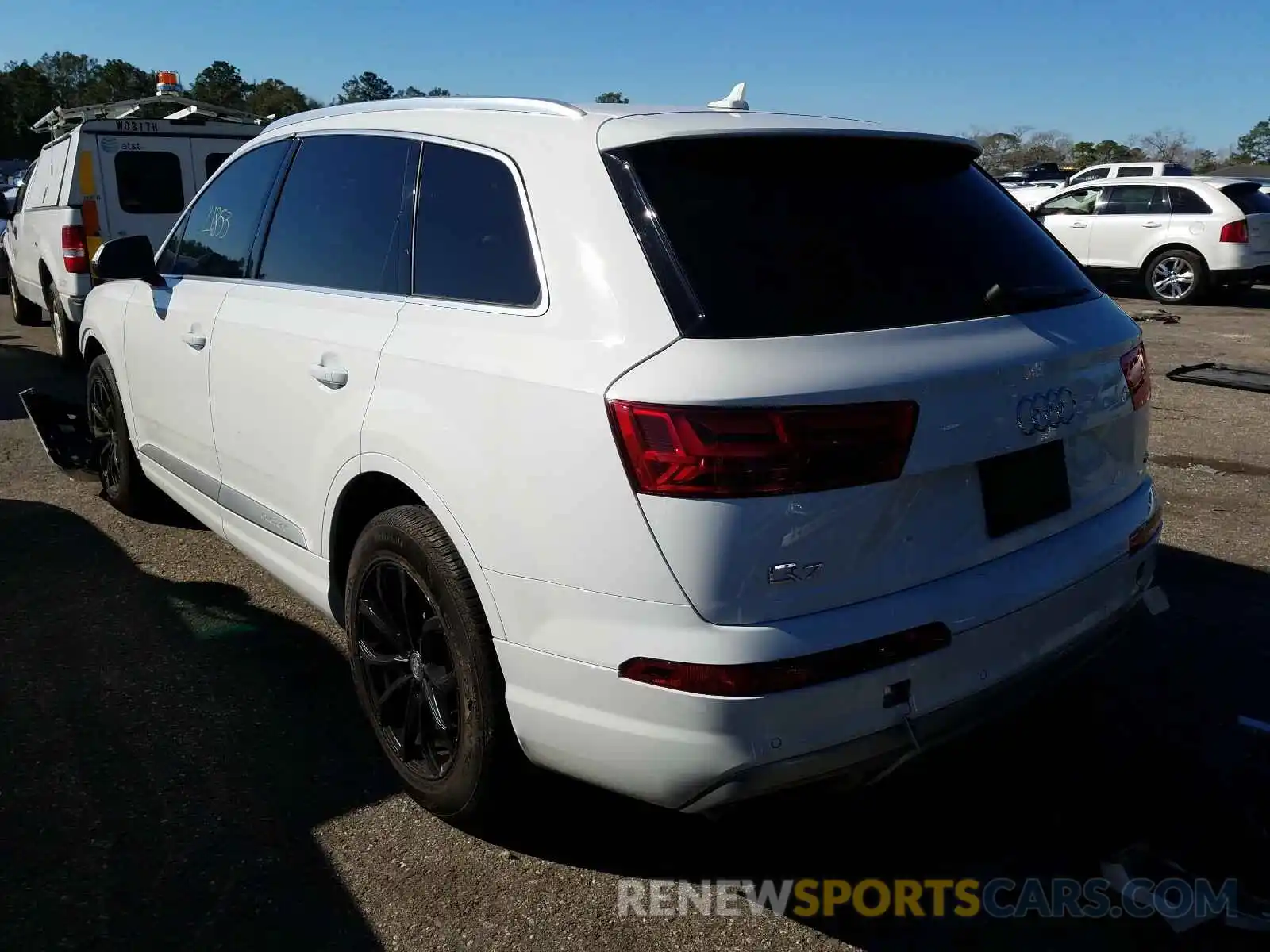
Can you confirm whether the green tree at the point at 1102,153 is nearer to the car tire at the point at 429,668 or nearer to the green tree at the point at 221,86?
the green tree at the point at 221,86

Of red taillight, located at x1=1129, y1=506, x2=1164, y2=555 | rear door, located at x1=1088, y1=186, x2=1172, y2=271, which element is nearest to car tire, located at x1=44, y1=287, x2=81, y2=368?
red taillight, located at x1=1129, y1=506, x2=1164, y2=555

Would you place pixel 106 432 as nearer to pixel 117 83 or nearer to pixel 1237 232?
pixel 1237 232

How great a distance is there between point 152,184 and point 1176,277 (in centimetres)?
1338

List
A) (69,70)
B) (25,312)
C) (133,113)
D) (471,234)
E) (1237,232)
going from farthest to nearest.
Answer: (69,70) → (1237,232) → (25,312) → (133,113) → (471,234)

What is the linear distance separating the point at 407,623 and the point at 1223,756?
2.42 m

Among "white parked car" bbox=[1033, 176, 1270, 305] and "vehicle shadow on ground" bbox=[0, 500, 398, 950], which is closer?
"vehicle shadow on ground" bbox=[0, 500, 398, 950]

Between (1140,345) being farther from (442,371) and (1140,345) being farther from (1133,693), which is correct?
(442,371)

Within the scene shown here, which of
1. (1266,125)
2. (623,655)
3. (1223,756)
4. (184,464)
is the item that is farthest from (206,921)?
(1266,125)

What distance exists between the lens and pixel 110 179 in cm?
913

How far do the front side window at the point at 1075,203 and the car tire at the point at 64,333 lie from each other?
44.4 feet

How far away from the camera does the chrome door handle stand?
2.96 metres

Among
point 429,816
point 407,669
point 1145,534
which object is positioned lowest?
point 429,816

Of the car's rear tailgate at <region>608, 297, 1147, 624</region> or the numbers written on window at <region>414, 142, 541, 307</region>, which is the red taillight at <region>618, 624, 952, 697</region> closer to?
the car's rear tailgate at <region>608, 297, 1147, 624</region>

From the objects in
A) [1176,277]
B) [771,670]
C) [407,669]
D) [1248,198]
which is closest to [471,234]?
[407,669]
